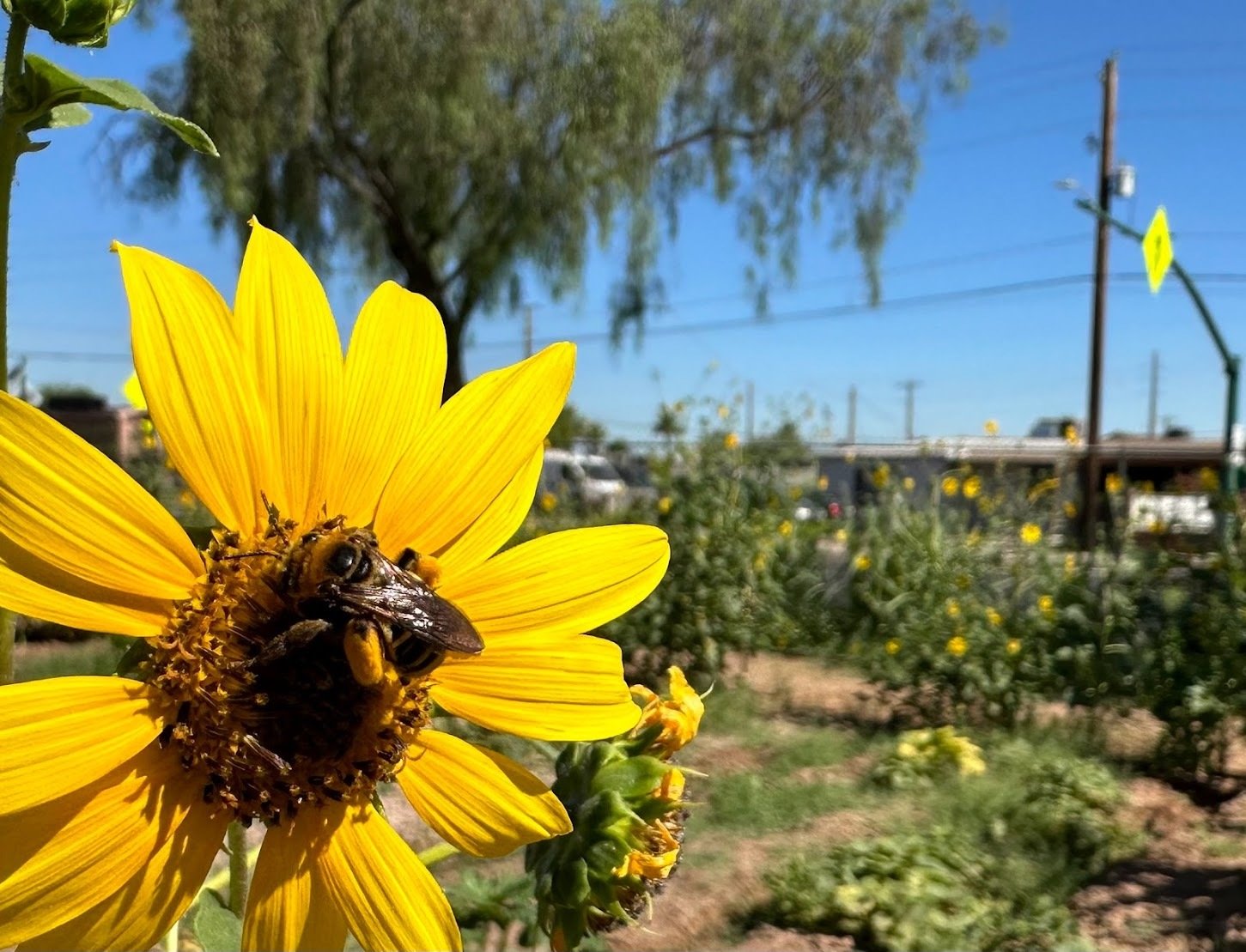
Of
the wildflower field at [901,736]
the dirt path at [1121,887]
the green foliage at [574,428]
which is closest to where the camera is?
the wildflower field at [901,736]

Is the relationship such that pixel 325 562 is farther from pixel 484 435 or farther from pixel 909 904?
pixel 909 904

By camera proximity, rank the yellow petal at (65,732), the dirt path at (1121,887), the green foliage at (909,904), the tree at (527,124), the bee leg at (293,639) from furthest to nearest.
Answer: the tree at (527,124) → the dirt path at (1121,887) → the green foliage at (909,904) → the bee leg at (293,639) → the yellow petal at (65,732)

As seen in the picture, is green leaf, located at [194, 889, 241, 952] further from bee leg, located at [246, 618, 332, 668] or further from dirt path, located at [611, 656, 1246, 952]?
dirt path, located at [611, 656, 1246, 952]

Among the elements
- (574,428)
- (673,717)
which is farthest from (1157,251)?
(574,428)

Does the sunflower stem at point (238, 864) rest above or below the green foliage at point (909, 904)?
above

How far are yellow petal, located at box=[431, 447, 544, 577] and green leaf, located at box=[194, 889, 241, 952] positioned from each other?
17cm

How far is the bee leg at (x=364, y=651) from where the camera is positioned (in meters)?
0.42

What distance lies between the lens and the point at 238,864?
430mm

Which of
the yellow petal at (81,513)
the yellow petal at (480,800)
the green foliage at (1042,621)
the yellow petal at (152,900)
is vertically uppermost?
the yellow petal at (81,513)

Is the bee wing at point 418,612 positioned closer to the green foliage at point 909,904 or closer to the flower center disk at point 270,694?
the flower center disk at point 270,694

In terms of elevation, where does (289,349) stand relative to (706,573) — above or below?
above

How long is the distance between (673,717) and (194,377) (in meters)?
0.37

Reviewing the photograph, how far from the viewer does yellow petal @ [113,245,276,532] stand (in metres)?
0.37

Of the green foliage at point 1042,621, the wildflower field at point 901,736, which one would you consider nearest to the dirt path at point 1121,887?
the wildflower field at point 901,736
